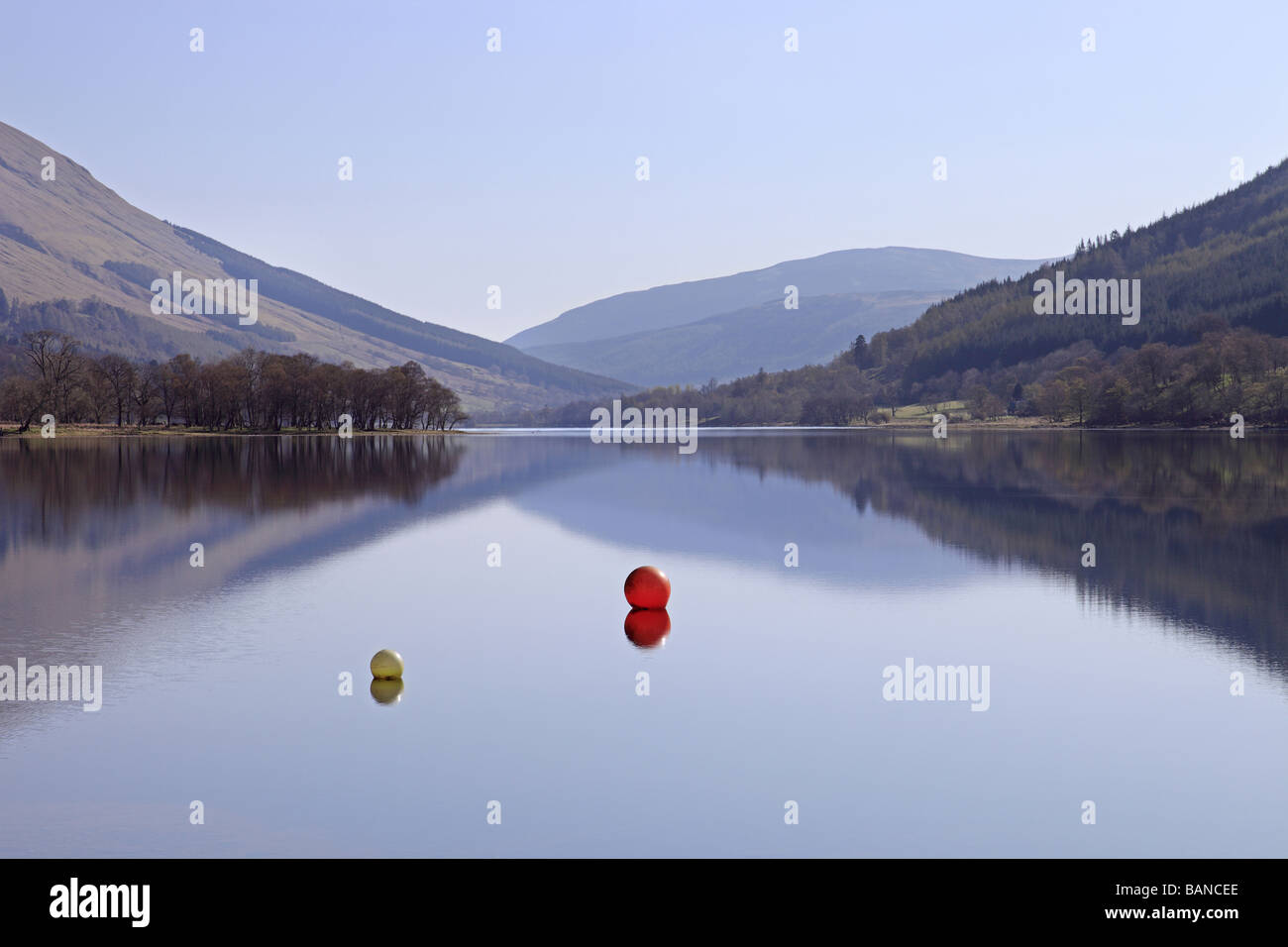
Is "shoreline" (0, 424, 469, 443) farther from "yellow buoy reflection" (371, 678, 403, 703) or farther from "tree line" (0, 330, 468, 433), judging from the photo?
"yellow buoy reflection" (371, 678, 403, 703)

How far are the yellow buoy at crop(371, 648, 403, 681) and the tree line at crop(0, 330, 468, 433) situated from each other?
146902 millimetres

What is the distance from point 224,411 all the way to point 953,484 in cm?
13644

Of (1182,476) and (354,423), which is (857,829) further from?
(354,423)

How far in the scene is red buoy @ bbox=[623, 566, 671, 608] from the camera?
21.6 m

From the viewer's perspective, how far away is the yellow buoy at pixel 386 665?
15.8 m

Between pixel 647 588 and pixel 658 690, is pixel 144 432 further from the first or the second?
pixel 658 690

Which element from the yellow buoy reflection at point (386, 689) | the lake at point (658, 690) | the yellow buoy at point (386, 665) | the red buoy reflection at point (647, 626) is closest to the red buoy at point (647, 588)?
the red buoy reflection at point (647, 626)

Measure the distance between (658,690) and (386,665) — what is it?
3.94 meters

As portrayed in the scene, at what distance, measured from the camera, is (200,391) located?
16275 cm

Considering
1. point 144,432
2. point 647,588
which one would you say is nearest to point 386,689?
point 647,588

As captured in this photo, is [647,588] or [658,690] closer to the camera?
[658,690]

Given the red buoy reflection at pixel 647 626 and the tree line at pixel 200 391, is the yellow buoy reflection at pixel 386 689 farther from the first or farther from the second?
the tree line at pixel 200 391
